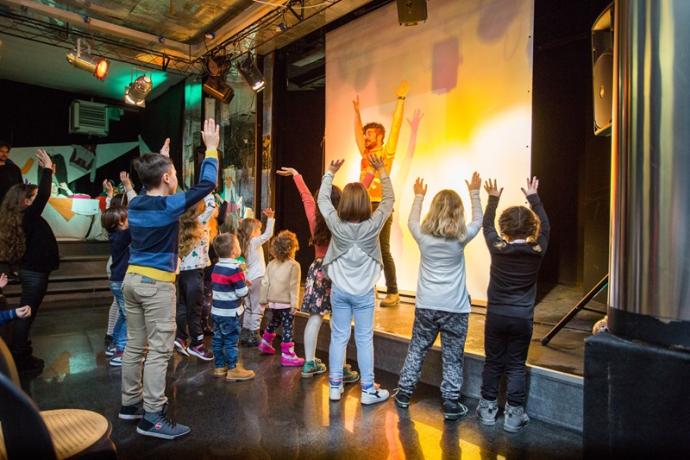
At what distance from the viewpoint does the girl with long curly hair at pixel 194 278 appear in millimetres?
3786

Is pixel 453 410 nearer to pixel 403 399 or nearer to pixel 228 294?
pixel 403 399

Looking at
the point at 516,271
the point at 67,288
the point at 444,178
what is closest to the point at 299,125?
the point at 444,178

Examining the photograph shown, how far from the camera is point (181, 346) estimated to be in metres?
4.02

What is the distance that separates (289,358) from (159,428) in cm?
139

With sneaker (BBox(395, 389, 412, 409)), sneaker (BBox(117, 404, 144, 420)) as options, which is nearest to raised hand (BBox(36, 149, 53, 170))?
sneaker (BBox(117, 404, 144, 420))

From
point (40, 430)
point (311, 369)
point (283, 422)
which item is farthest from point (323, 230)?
point (40, 430)

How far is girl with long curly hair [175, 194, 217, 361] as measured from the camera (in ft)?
12.4

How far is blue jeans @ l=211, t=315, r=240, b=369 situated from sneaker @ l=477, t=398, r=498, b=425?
1740 mm

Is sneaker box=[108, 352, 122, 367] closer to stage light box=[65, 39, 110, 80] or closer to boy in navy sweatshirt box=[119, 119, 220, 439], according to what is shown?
boy in navy sweatshirt box=[119, 119, 220, 439]

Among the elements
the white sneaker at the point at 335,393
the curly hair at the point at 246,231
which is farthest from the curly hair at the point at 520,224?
the curly hair at the point at 246,231

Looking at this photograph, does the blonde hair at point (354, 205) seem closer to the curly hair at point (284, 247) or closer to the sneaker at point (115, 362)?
the curly hair at point (284, 247)

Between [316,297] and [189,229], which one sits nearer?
[316,297]

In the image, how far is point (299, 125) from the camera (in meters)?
7.17

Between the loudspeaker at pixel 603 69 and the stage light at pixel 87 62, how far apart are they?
6.59m
